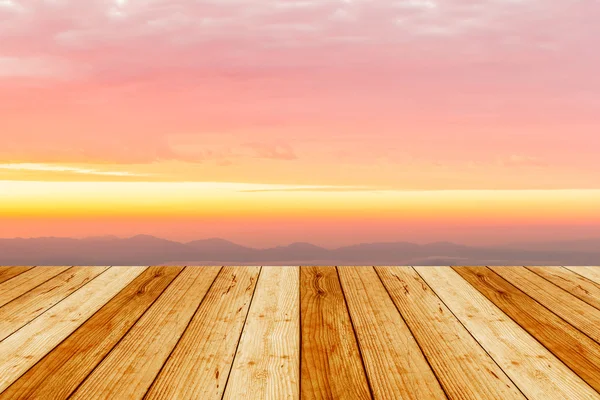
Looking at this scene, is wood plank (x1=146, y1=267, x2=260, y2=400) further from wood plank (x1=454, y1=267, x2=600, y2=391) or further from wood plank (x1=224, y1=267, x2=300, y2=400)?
wood plank (x1=454, y1=267, x2=600, y2=391)

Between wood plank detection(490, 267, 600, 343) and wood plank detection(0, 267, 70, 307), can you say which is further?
wood plank detection(0, 267, 70, 307)

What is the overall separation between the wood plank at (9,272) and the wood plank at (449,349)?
6.84 feet

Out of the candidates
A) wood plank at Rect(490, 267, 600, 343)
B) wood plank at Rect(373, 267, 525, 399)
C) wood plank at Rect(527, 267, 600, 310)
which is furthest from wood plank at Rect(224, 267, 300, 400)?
wood plank at Rect(527, 267, 600, 310)

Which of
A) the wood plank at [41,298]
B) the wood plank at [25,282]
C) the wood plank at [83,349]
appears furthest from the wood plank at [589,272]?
the wood plank at [25,282]

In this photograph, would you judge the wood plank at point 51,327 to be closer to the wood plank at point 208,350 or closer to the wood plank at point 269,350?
the wood plank at point 208,350

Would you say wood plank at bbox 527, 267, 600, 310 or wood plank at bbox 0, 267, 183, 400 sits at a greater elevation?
wood plank at bbox 527, 267, 600, 310

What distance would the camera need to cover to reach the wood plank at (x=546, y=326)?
181cm

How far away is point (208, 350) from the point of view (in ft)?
6.20

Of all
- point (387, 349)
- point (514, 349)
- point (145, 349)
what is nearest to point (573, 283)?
point (514, 349)

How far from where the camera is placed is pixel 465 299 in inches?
102

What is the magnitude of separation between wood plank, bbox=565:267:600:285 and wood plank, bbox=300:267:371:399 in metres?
1.50

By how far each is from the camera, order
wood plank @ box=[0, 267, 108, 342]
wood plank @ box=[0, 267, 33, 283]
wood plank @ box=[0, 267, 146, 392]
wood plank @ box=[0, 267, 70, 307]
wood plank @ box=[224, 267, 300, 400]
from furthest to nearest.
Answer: wood plank @ box=[0, 267, 33, 283]
wood plank @ box=[0, 267, 70, 307]
wood plank @ box=[0, 267, 108, 342]
wood plank @ box=[0, 267, 146, 392]
wood plank @ box=[224, 267, 300, 400]

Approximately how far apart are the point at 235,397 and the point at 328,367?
339 mm

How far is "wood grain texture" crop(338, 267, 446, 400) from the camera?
5.22 feet
